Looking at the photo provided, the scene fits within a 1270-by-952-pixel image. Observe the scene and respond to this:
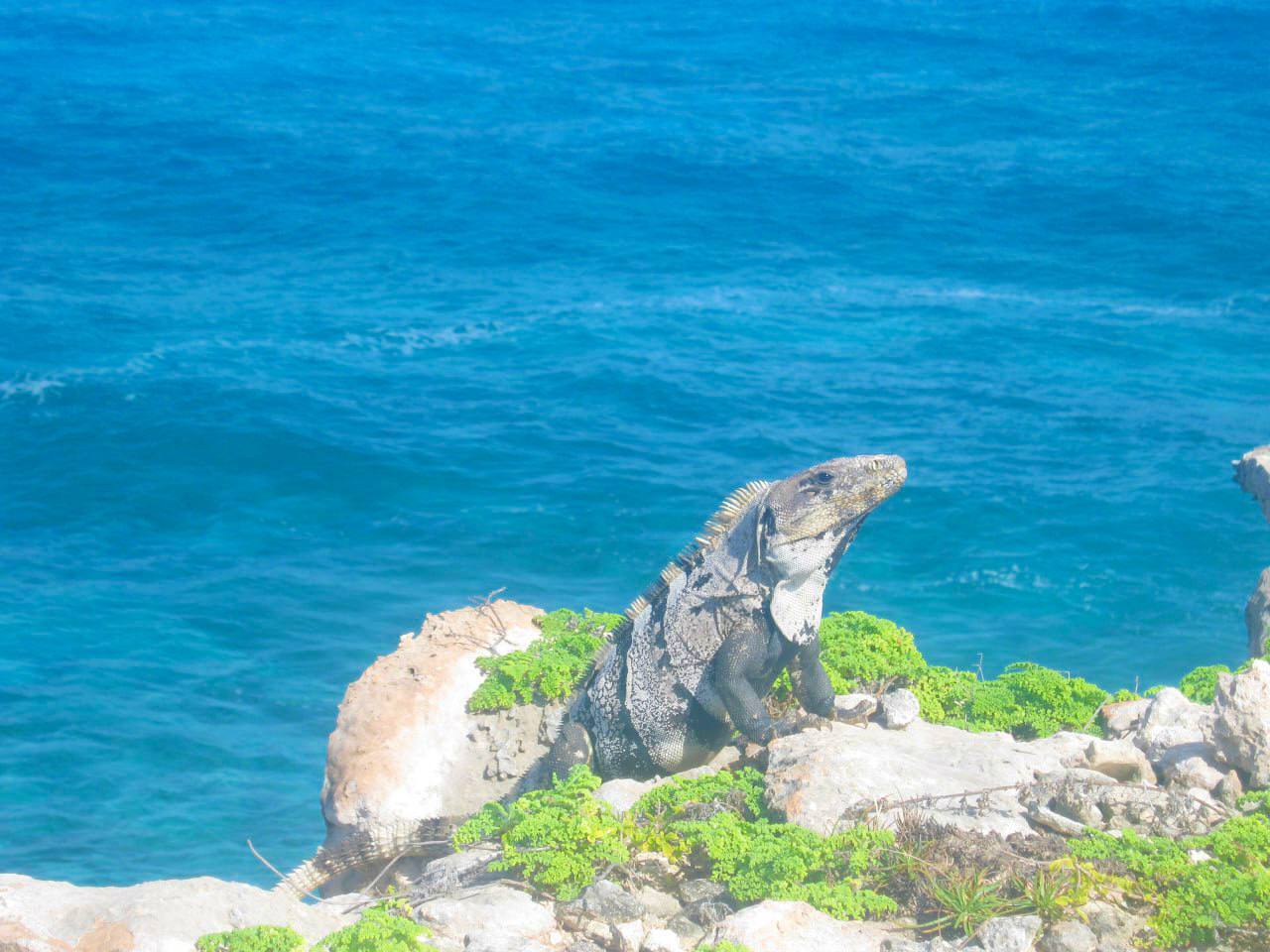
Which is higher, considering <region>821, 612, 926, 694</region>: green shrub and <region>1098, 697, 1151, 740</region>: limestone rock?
<region>821, 612, 926, 694</region>: green shrub

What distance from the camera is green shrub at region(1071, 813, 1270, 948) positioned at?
22.4 feet

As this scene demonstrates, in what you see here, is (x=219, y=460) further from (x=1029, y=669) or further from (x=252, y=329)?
(x=1029, y=669)

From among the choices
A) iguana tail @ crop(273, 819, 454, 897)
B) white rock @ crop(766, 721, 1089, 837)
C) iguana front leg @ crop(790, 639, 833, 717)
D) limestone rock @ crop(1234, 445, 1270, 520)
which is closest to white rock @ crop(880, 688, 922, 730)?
white rock @ crop(766, 721, 1089, 837)

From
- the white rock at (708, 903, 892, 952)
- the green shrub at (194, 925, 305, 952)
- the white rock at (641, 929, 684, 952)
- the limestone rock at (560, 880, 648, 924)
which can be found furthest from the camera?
the limestone rock at (560, 880, 648, 924)

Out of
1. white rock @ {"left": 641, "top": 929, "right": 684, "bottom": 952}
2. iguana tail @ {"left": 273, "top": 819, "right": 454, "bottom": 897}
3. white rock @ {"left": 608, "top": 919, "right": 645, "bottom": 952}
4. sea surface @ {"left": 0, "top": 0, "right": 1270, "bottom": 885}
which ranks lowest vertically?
white rock @ {"left": 641, "top": 929, "right": 684, "bottom": 952}

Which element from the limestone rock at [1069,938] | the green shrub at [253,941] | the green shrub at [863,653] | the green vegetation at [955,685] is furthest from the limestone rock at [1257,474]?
the green shrub at [253,941]

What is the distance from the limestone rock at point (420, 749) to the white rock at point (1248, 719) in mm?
4989

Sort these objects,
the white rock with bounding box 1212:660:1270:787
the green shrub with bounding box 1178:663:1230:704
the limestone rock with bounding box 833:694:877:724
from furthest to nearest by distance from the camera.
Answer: the limestone rock with bounding box 833:694:877:724, the green shrub with bounding box 1178:663:1230:704, the white rock with bounding box 1212:660:1270:787

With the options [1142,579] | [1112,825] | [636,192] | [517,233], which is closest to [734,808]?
[1112,825]

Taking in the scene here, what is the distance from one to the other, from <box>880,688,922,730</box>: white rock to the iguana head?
2.26ft

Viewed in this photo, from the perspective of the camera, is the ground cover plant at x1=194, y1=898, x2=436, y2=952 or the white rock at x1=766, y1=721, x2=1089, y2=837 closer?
the ground cover plant at x1=194, y1=898, x2=436, y2=952

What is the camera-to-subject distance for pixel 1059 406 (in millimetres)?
32188

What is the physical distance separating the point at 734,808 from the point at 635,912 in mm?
Answer: 1159

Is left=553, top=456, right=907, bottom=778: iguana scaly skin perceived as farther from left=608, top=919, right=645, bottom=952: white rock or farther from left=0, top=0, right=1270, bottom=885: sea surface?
left=0, top=0, right=1270, bottom=885: sea surface
